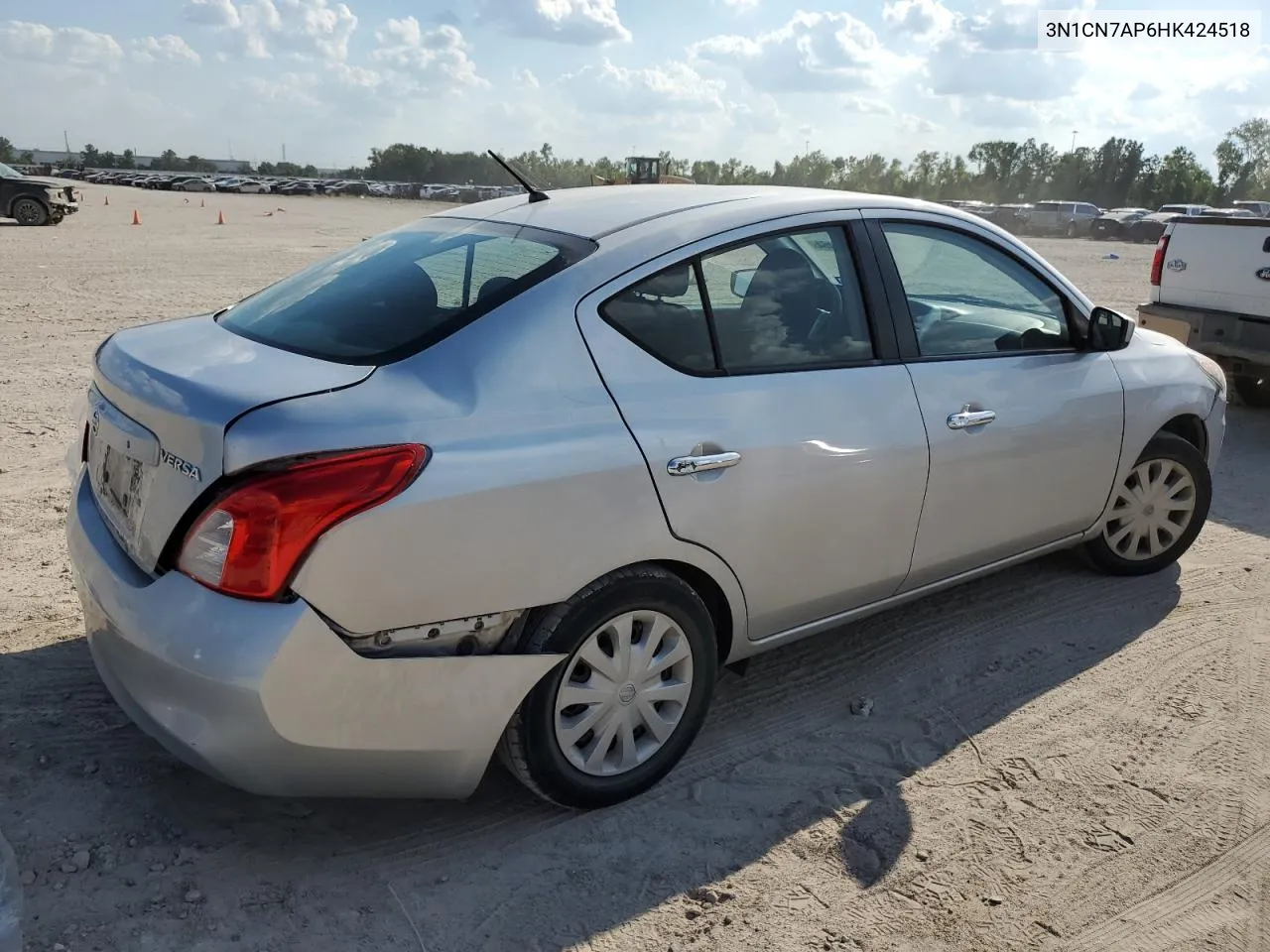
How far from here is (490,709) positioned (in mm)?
2656

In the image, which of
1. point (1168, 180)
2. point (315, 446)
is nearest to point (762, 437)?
point (315, 446)

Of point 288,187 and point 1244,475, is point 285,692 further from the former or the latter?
point 288,187

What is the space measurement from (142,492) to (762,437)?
1683mm

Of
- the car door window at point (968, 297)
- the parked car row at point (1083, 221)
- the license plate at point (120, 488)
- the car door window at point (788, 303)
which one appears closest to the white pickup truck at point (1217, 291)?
the car door window at point (968, 297)

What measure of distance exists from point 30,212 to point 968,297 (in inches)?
1046

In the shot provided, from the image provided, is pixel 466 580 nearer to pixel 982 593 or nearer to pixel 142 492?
pixel 142 492

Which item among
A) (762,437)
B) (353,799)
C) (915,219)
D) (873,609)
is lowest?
(353,799)

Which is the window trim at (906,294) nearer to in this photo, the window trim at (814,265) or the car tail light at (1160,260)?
the window trim at (814,265)

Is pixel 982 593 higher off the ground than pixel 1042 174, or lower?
lower

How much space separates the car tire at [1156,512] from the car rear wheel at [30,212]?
26.6m

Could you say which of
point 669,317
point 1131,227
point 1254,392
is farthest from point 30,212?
point 1131,227

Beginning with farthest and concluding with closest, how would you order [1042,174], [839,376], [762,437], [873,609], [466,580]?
[1042,174]
[873,609]
[839,376]
[762,437]
[466,580]

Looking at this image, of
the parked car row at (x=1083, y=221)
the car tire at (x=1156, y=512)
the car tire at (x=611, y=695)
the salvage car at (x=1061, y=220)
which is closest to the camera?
the car tire at (x=611, y=695)

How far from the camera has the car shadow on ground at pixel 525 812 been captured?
2.68 m
